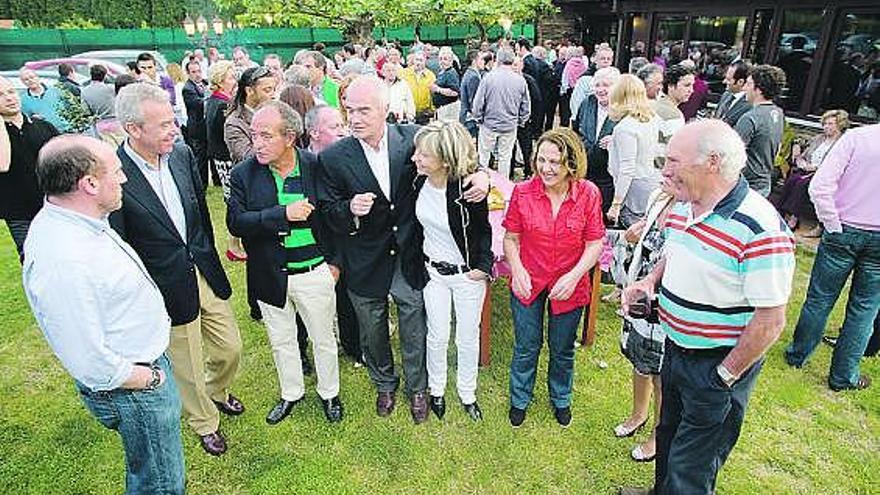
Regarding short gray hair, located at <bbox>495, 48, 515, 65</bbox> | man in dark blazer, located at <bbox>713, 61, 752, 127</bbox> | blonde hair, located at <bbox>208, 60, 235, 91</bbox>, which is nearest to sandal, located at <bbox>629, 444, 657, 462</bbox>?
man in dark blazer, located at <bbox>713, 61, 752, 127</bbox>

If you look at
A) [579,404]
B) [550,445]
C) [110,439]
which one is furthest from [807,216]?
[110,439]

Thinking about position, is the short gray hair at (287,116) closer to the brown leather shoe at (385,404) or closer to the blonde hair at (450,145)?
the blonde hair at (450,145)

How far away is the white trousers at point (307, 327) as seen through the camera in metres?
3.01

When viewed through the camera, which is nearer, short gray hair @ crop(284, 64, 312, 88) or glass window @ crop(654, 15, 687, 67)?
short gray hair @ crop(284, 64, 312, 88)

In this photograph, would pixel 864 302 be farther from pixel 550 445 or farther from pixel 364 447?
pixel 364 447

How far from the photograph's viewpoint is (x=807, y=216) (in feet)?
20.4

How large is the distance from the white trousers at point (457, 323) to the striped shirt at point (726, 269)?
3.78 feet

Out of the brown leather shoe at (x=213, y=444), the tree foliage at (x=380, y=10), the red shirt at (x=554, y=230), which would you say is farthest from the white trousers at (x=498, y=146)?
the tree foliage at (x=380, y=10)

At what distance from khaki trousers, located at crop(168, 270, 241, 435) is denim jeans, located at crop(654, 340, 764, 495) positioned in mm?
2279

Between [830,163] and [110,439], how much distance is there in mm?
4571

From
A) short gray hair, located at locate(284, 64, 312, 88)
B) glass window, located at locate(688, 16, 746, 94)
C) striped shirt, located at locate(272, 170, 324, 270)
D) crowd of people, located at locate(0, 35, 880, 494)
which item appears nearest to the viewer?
crowd of people, located at locate(0, 35, 880, 494)

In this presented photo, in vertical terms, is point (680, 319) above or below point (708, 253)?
below

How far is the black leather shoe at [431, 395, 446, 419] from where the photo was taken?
11.2 ft

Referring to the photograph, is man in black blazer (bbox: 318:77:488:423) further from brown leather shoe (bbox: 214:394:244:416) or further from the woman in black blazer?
brown leather shoe (bbox: 214:394:244:416)
